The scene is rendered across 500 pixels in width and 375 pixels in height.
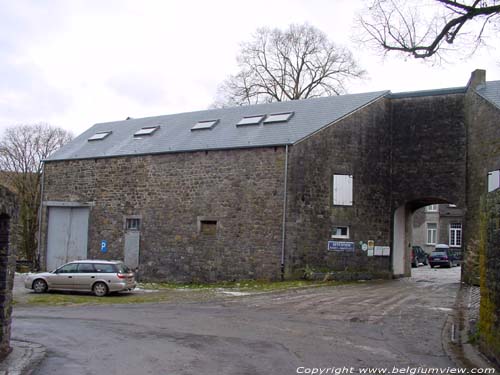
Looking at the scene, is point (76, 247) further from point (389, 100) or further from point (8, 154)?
point (389, 100)

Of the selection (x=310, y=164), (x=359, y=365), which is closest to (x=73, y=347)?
(x=359, y=365)

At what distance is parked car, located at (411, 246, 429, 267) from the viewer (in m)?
40.4

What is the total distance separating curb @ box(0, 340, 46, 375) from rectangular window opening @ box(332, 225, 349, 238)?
630 inches

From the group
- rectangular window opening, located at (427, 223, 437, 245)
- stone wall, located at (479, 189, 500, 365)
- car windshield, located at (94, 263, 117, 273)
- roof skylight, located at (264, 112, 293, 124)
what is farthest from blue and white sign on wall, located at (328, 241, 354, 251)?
rectangular window opening, located at (427, 223, 437, 245)

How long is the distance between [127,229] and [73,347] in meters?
17.8

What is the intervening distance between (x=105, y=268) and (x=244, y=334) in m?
10.5

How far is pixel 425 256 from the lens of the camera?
42750 millimetres

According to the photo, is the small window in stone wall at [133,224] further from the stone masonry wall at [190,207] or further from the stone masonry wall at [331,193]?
the stone masonry wall at [331,193]

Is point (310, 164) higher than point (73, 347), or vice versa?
point (310, 164)

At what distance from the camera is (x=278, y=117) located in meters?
25.9

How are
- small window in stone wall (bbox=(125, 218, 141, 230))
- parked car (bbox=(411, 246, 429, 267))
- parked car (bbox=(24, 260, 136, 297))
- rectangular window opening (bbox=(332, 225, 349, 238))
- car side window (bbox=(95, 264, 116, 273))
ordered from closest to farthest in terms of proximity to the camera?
1. parked car (bbox=(24, 260, 136, 297))
2. car side window (bbox=(95, 264, 116, 273))
3. rectangular window opening (bbox=(332, 225, 349, 238))
4. small window in stone wall (bbox=(125, 218, 141, 230))
5. parked car (bbox=(411, 246, 429, 267))

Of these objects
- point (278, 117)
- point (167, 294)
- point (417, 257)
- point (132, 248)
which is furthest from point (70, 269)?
point (417, 257)

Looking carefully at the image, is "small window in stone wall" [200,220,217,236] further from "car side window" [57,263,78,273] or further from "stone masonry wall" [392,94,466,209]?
"stone masonry wall" [392,94,466,209]

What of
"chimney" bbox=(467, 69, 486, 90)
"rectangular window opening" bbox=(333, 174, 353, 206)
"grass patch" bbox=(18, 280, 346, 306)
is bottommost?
"grass patch" bbox=(18, 280, 346, 306)
